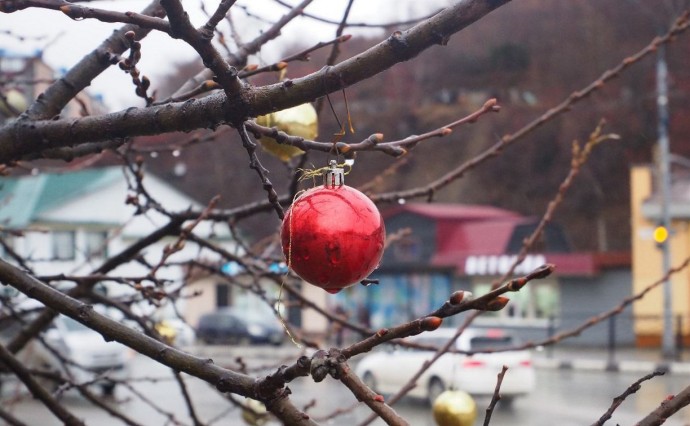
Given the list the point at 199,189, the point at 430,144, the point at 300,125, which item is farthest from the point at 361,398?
the point at 430,144

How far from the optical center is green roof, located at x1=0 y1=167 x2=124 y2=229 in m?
24.3

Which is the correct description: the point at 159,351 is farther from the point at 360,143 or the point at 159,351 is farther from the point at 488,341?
the point at 488,341

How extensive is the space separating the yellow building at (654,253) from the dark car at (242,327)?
384 inches

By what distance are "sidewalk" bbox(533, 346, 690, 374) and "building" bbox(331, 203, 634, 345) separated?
0.70m

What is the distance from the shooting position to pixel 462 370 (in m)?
11.5

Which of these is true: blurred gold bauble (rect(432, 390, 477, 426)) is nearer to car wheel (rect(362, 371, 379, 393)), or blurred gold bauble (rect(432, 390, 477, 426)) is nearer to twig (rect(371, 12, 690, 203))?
twig (rect(371, 12, 690, 203))

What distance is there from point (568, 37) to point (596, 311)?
66.4ft

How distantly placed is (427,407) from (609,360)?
713cm

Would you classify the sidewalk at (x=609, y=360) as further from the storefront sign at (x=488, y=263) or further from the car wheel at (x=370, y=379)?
the car wheel at (x=370, y=379)

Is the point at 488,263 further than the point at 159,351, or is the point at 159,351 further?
the point at 488,263

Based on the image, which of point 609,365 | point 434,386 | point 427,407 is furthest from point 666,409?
point 609,365

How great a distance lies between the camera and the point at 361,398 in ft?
3.82

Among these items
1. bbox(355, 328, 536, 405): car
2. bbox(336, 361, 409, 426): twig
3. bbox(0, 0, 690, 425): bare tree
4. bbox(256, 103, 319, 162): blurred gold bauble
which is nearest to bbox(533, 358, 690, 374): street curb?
bbox(355, 328, 536, 405): car

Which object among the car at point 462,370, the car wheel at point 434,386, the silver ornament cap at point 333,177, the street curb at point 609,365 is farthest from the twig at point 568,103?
the street curb at point 609,365
